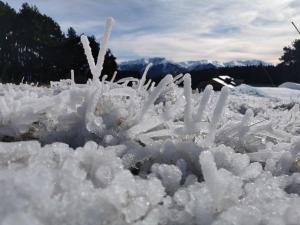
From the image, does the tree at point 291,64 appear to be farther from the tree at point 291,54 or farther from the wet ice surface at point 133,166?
the wet ice surface at point 133,166

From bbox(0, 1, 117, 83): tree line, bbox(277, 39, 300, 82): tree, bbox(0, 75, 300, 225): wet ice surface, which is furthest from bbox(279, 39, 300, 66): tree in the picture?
bbox(0, 75, 300, 225): wet ice surface

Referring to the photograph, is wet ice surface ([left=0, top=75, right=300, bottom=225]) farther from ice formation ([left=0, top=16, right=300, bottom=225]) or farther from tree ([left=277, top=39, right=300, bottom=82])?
tree ([left=277, top=39, right=300, bottom=82])

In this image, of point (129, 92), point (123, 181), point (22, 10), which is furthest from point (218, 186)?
point (22, 10)

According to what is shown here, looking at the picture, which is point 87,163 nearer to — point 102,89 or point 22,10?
point 102,89

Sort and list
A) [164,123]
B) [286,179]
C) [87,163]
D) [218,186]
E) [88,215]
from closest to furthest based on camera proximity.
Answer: [88,215], [218,186], [87,163], [286,179], [164,123]

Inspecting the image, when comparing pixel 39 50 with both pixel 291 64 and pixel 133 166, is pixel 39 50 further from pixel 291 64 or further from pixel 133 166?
pixel 133 166

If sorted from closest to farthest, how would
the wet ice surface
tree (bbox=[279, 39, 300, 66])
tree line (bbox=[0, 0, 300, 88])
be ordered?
the wet ice surface
tree line (bbox=[0, 0, 300, 88])
tree (bbox=[279, 39, 300, 66])
